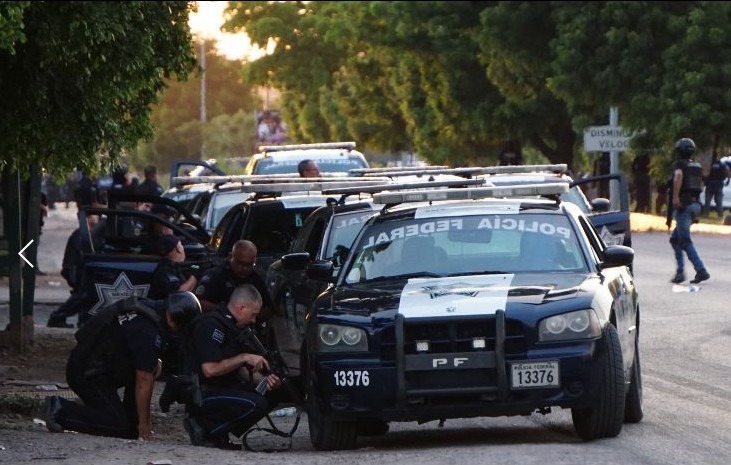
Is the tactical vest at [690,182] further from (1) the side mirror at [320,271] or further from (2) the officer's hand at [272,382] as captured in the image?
(2) the officer's hand at [272,382]

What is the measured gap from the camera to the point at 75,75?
13.3m

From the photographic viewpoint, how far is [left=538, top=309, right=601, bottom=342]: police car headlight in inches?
401

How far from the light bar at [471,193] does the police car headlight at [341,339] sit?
144cm

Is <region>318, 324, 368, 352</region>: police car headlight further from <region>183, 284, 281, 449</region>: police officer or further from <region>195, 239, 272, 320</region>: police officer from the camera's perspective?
<region>195, 239, 272, 320</region>: police officer

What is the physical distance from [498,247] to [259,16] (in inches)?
2592

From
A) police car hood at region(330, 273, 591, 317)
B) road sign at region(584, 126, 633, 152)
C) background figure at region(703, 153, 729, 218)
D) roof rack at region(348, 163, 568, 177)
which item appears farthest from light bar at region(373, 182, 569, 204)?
background figure at region(703, 153, 729, 218)

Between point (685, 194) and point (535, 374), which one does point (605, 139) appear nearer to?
point (685, 194)

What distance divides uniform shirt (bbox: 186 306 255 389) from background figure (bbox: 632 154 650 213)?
38.7 metres

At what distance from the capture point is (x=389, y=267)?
11.5 meters

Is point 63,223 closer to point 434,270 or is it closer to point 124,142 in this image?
point 124,142

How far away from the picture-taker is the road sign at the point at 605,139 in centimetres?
4319

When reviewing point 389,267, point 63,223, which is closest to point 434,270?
point 389,267

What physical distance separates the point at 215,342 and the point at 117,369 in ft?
2.93

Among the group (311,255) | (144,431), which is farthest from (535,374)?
(311,255)
